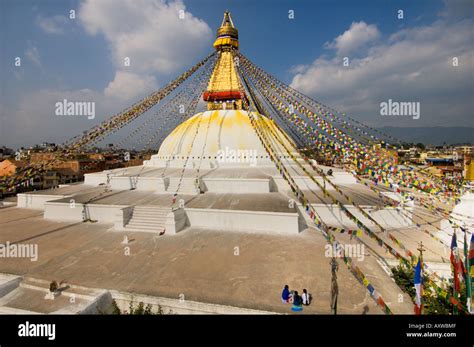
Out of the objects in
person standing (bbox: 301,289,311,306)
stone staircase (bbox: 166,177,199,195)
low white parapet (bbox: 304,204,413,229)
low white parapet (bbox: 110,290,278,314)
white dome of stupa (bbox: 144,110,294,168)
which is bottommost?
low white parapet (bbox: 110,290,278,314)

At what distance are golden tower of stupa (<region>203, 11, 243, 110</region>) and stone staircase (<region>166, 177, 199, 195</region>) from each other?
6852 mm

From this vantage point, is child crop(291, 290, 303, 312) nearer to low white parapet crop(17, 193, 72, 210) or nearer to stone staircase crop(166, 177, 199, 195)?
stone staircase crop(166, 177, 199, 195)

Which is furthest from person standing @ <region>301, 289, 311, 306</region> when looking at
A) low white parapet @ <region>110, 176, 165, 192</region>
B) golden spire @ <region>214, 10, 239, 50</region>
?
golden spire @ <region>214, 10, 239, 50</region>

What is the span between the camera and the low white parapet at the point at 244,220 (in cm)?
682

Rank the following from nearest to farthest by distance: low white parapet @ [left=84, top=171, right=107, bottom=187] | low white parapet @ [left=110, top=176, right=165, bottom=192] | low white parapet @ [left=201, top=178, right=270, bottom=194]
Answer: low white parapet @ [left=201, top=178, right=270, bottom=194] < low white parapet @ [left=110, top=176, right=165, bottom=192] < low white parapet @ [left=84, top=171, right=107, bottom=187]

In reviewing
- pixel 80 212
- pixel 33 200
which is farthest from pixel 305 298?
pixel 33 200

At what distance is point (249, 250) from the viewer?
5762 mm

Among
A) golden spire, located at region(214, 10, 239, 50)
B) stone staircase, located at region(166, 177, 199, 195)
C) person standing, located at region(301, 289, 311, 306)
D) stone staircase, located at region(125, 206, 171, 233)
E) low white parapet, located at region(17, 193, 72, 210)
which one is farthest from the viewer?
golden spire, located at region(214, 10, 239, 50)

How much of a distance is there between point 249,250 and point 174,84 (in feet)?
30.9

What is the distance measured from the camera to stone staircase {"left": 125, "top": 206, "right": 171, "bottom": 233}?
7.31 meters

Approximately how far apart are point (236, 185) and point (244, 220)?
Result: 2623 millimetres
